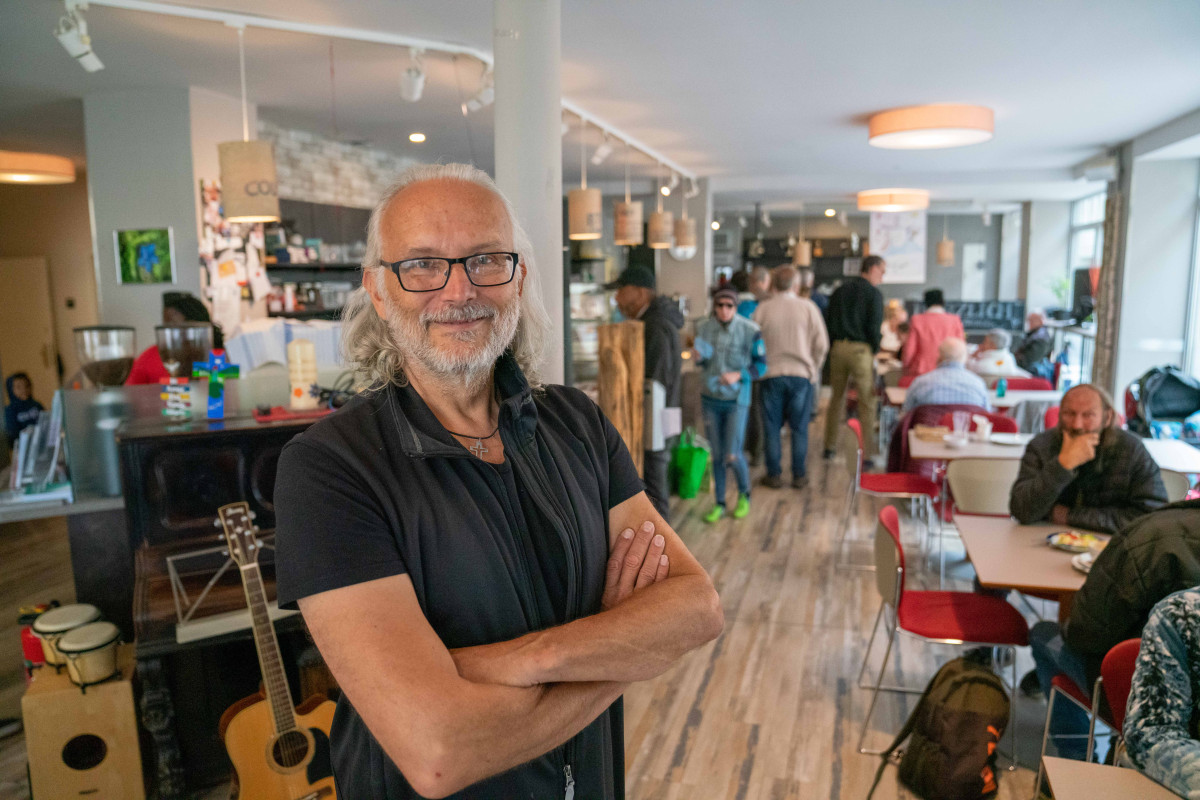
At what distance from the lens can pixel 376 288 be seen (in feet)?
4.73

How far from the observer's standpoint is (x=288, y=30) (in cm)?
444

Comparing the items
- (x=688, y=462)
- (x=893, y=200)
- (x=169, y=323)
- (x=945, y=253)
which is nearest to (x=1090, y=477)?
(x=688, y=462)

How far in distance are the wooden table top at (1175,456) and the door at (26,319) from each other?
37.3ft

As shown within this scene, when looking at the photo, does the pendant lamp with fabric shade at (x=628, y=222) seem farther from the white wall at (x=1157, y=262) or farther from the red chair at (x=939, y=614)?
the white wall at (x=1157, y=262)

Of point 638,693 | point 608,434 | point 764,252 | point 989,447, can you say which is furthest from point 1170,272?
point 764,252

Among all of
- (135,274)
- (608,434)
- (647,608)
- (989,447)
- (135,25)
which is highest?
(135,25)

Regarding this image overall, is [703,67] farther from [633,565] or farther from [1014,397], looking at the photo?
[633,565]

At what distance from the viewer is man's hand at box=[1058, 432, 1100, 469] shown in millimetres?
3379

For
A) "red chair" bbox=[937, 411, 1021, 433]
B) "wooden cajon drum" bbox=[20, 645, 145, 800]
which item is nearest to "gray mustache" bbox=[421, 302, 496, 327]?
"wooden cajon drum" bbox=[20, 645, 145, 800]

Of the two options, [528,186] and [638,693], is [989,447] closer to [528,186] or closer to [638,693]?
[638,693]

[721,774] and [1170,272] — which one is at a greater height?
[1170,272]

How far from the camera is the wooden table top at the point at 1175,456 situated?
4.11 metres

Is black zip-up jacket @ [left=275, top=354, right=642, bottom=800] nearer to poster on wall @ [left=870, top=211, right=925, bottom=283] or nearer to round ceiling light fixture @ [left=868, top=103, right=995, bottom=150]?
round ceiling light fixture @ [left=868, top=103, right=995, bottom=150]

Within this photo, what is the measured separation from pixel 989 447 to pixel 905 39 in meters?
2.48
